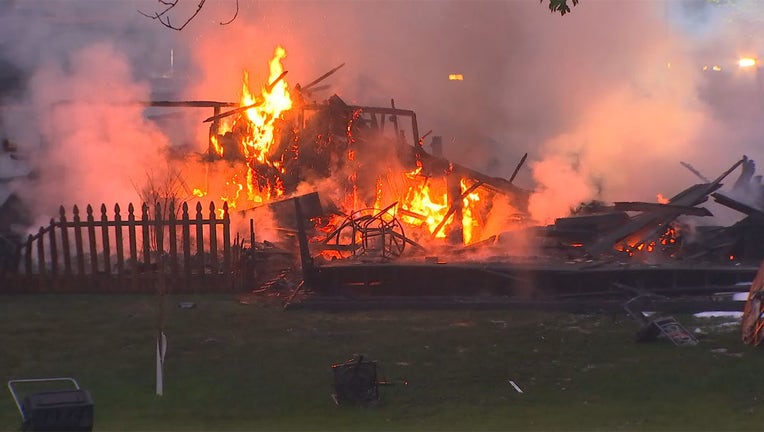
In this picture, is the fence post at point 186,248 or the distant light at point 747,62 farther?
the distant light at point 747,62

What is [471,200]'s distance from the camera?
19.4 metres

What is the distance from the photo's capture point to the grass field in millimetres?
7824

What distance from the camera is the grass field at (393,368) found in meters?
7.82

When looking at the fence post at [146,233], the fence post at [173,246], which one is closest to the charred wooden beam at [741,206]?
the fence post at [173,246]

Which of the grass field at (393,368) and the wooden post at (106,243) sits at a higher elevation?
the wooden post at (106,243)

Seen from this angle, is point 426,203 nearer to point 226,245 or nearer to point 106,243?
point 226,245

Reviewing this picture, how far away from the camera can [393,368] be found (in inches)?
375

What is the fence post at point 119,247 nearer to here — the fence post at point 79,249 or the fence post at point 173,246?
the fence post at point 79,249

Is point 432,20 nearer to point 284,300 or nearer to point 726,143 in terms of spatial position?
point 726,143

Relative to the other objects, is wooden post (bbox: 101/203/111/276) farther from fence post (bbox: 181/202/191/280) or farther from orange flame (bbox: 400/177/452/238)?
orange flame (bbox: 400/177/452/238)

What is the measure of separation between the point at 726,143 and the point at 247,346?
66.6 feet

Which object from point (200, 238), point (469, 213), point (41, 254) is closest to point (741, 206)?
point (469, 213)

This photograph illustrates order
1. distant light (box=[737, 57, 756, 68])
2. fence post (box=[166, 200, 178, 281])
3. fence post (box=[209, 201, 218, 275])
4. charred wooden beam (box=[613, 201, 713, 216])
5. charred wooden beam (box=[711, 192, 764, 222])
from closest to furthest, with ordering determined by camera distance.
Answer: fence post (box=[166, 200, 178, 281]) < fence post (box=[209, 201, 218, 275]) < charred wooden beam (box=[711, 192, 764, 222]) < charred wooden beam (box=[613, 201, 713, 216]) < distant light (box=[737, 57, 756, 68])

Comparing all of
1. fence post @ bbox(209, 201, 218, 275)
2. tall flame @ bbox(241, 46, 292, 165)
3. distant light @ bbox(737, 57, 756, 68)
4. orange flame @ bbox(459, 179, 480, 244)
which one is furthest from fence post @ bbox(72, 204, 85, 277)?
distant light @ bbox(737, 57, 756, 68)
